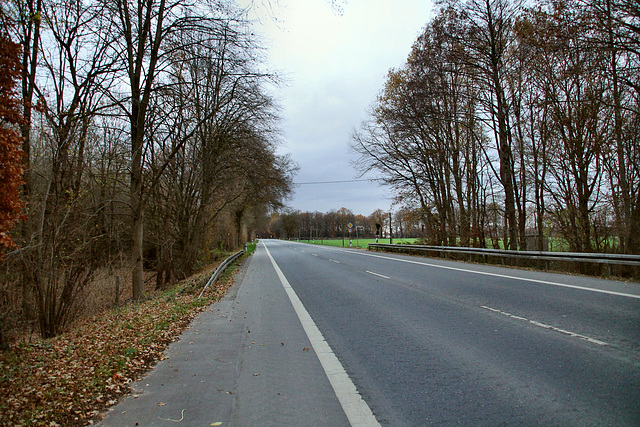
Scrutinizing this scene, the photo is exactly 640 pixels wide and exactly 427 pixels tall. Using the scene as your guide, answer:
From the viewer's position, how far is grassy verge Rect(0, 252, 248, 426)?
3.85 m

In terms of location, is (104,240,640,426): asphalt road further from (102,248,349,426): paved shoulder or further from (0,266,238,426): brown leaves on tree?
(0,266,238,426): brown leaves on tree

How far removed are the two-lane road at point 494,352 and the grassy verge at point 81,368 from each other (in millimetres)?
2724

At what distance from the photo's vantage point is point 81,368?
200 inches

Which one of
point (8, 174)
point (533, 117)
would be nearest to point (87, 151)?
point (8, 174)

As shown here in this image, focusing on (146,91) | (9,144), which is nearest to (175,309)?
(9,144)

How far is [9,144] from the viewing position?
4.32 metres

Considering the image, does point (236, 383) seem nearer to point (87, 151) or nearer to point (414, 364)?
point (414, 364)

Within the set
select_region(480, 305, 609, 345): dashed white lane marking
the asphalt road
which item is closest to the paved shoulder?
the asphalt road

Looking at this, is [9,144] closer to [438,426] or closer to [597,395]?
[438,426]

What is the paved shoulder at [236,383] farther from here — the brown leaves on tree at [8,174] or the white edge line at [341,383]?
the brown leaves on tree at [8,174]

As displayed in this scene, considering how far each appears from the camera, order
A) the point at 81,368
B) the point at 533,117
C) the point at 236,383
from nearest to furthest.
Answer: the point at 236,383
the point at 81,368
the point at 533,117

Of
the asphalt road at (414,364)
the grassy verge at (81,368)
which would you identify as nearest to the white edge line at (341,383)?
the asphalt road at (414,364)

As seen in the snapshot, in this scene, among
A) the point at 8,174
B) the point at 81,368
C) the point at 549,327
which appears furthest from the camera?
the point at 549,327

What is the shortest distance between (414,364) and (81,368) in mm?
4286
